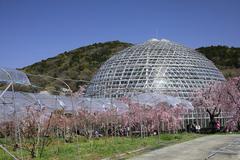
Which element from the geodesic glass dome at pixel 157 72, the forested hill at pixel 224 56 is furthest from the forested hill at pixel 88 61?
the geodesic glass dome at pixel 157 72

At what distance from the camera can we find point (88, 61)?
13000cm

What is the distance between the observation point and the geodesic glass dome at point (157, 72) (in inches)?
2496

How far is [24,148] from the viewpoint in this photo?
69.7 ft

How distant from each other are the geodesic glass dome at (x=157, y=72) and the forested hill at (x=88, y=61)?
1290 inches

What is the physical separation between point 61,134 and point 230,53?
101396mm

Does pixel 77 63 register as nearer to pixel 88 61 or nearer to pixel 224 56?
pixel 88 61

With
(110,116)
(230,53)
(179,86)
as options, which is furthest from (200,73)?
(230,53)

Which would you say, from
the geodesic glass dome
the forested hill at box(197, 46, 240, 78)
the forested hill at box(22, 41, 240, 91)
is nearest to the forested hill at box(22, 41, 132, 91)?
the forested hill at box(22, 41, 240, 91)

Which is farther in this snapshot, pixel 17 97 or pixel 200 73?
pixel 200 73

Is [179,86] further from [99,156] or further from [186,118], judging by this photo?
[99,156]

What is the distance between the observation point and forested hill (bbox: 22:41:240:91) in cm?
11212

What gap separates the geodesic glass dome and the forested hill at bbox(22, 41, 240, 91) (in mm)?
32774

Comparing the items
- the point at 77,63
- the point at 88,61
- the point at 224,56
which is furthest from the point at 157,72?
the point at 224,56

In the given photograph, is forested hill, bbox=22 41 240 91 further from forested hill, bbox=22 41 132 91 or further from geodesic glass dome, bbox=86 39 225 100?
geodesic glass dome, bbox=86 39 225 100
